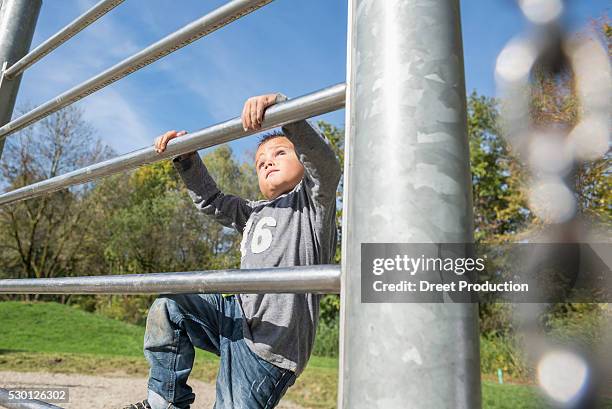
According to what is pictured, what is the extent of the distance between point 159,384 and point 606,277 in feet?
19.6

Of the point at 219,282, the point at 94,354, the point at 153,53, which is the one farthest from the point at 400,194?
the point at 94,354

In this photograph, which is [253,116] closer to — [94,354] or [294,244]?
[294,244]

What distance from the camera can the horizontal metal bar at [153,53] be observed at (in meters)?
0.67

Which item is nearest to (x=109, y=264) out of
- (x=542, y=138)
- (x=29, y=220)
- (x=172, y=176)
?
(x=29, y=220)

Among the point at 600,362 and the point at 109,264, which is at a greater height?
the point at 109,264

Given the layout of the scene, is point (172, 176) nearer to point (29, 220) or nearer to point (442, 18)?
point (29, 220)

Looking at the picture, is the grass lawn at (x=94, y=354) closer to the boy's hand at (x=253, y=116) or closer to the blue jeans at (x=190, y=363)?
the blue jeans at (x=190, y=363)

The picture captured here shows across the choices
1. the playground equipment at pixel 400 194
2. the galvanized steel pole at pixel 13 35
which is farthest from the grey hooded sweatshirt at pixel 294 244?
the galvanized steel pole at pixel 13 35

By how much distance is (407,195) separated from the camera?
0.42 meters

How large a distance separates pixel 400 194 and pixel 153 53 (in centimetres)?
56

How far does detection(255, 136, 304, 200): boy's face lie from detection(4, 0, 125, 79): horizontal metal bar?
2.02ft

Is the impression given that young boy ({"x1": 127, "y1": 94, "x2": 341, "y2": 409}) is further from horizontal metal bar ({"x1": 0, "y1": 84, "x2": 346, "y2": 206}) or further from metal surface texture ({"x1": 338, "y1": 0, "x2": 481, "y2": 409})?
metal surface texture ({"x1": 338, "y1": 0, "x2": 481, "y2": 409})

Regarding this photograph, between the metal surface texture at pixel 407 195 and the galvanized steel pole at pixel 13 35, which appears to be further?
the galvanized steel pole at pixel 13 35

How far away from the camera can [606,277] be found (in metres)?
5.86
